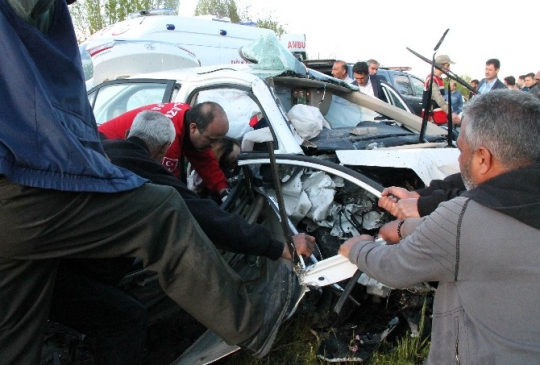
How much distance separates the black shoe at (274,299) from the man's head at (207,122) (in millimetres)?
969

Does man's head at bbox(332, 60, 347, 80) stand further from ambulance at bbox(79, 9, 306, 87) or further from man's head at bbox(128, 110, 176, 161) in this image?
man's head at bbox(128, 110, 176, 161)

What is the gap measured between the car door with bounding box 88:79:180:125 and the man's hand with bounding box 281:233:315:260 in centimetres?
228

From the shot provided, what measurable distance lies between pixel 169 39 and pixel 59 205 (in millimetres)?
6336

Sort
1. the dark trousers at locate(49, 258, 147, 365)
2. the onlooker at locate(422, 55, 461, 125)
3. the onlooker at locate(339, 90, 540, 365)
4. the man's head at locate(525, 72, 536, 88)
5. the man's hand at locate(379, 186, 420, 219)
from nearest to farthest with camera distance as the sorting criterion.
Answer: the onlooker at locate(339, 90, 540, 365) → the dark trousers at locate(49, 258, 147, 365) → the man's hand at locate(379, 186, 420, 219) → the onlooker at locate(422, 55, 461, 125) → the man's head at locate(525, 72, 536, 88)

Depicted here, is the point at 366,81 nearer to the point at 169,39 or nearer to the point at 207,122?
the point at 169,39

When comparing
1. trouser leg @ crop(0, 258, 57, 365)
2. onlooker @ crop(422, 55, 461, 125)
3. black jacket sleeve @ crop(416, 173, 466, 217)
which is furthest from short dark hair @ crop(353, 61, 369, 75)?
trouser leg @ crop(0, 258, 57, 365)

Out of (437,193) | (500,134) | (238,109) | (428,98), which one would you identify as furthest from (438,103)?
(500,134)

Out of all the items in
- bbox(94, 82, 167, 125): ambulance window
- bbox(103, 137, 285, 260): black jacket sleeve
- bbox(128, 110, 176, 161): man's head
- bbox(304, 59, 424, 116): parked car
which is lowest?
bbox(304, 59, 424, 116): parked car

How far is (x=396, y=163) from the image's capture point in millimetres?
2883

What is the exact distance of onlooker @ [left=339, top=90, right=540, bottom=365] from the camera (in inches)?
58.0

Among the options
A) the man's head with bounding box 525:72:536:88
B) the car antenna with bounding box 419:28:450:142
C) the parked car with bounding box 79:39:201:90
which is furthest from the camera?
the man's head with bounding box 525:72:536:88

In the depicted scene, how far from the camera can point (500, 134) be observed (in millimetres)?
1528

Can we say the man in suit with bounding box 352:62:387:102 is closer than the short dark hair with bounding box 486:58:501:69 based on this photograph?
Yes

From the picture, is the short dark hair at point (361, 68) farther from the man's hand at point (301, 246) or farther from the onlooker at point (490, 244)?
the onlooker at point (490, 244)
